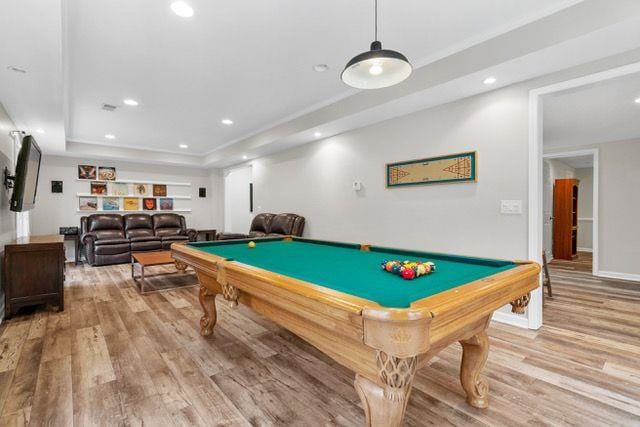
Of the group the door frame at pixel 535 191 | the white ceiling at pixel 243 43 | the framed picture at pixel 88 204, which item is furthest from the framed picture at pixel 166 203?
the door frame at pixel 535 191


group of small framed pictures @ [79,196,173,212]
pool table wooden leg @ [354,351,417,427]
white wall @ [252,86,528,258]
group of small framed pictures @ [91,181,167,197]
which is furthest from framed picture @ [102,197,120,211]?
pool table wooden leg @ [354,351,417,427]

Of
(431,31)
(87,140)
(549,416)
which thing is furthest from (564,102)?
(87,140)

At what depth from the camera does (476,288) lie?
3.94ft

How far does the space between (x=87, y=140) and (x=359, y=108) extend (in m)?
5.74

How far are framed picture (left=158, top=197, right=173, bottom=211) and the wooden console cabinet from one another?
177 inches

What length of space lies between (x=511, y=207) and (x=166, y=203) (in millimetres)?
7526

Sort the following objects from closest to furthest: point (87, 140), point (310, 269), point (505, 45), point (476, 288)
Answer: point (476, 288) → point (310, 269) → point (505, 45) → point (87, 140)

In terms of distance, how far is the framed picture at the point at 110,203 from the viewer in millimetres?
6879

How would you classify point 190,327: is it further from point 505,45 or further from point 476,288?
point 505,45

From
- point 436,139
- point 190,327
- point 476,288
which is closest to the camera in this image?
point 476,288

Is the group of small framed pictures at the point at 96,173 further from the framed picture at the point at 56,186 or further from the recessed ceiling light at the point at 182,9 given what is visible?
the recessed ceiling light at the point at 182,9

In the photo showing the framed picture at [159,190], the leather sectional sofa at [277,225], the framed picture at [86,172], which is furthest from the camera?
the framed picture at [159,190]

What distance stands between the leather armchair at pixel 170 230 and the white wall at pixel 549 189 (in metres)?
7.58

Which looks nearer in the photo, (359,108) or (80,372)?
(80,372)
